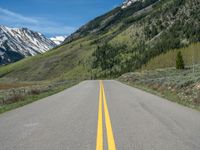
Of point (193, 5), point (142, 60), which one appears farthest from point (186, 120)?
point (193, 5)

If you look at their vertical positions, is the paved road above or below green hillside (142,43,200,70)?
below

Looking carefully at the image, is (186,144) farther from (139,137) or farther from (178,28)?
(178,28)

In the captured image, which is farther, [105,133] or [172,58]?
[172,58]

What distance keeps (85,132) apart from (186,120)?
12.7 feet

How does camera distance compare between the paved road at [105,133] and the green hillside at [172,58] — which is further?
the green hillside at [172,58]

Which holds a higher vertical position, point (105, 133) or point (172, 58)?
point (172, 58)

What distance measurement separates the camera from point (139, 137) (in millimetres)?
7629

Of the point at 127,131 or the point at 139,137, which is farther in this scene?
the point at 127,131

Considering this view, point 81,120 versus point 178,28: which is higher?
point 178,28

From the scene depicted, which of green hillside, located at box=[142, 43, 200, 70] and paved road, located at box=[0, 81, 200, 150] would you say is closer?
paved road, located at box=[0, 81, 200, 150]

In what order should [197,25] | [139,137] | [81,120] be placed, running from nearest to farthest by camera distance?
[139,137], [81,120], [197,25]

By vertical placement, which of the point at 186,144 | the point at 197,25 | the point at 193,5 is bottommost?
the point at 186,144

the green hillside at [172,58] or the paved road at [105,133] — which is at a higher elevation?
the green hillside at [172,58]

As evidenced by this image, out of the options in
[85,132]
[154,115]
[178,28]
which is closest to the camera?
[85,132]
